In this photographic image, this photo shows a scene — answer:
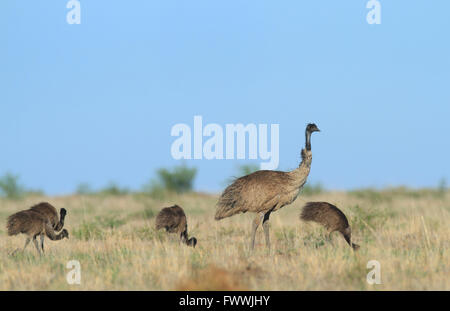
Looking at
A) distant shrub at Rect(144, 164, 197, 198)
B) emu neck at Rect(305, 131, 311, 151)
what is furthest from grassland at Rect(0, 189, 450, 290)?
distant shrub at Rect(144, 164, 197, 198)

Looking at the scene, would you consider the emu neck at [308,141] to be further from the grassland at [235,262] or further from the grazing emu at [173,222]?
the grazing emu at [173,222]

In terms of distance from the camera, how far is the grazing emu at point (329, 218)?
10.8 metres

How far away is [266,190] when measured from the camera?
10.7 m

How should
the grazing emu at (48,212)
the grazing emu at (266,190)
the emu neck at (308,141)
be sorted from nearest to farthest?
the grazing emu at (266,190)
the grazing emu at (48,212)
the emu neck at (308,141)

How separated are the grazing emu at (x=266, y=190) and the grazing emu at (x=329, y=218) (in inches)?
18.0

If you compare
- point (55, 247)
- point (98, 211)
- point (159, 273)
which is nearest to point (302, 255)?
point (159, 273)

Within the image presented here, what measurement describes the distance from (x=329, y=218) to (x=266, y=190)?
4.17ft

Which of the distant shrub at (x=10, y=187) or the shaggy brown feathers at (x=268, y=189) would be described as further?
the distant shrub at (x=10, y=187)

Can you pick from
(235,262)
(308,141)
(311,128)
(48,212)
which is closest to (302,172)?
(308,141)

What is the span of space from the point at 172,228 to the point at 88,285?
13.6 feet

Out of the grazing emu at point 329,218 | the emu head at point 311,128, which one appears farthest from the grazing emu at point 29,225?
the emu head at point 311,128

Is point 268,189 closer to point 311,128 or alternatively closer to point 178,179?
point 311,128
